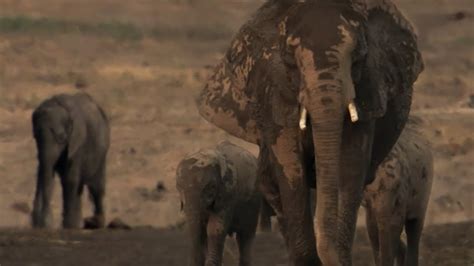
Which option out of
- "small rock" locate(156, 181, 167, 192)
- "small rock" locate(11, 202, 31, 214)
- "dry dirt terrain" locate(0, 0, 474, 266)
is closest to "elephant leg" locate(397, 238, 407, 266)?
"dry dirt terrain" locate(0, 0, 474, 266)

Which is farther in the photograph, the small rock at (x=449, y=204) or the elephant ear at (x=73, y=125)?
the elephant ear at (x=73, y=125)

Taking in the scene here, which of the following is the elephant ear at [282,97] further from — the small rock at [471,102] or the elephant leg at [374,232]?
the small rock at [471,102]

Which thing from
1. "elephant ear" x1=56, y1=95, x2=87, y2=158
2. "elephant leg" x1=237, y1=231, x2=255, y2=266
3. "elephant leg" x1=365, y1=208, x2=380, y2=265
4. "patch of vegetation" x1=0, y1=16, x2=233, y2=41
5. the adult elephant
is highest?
the adult elephant

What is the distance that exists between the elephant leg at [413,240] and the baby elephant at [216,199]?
51.4 inches

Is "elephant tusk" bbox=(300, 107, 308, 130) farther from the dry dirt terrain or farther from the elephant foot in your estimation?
the elephant foot

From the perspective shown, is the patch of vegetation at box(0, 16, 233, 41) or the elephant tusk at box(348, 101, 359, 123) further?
the patch of vegetation at box(0, 16, 233, 41)

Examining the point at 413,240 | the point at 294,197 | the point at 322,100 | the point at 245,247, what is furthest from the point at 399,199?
the point at 322,100

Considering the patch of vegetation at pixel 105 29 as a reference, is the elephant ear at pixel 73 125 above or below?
above

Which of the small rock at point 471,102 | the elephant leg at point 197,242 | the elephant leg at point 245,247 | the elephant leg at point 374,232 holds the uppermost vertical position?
the elephant leg at point 374,232

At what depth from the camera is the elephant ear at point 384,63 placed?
35.6ft

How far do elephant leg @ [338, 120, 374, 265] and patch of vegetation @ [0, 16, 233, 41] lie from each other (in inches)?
839

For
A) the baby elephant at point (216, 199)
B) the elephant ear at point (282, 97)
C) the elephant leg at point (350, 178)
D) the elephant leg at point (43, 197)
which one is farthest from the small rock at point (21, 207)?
the elephant leg at point (350, 178)

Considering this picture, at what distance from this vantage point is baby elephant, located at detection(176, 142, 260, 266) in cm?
1522

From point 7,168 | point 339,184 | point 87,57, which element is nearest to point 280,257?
point 339,184
